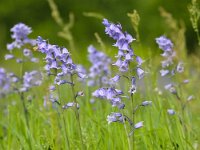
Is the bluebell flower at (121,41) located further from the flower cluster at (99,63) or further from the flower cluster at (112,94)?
the flower cluster at (99,63)

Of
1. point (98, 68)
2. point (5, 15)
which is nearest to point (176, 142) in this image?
point (98, 68)

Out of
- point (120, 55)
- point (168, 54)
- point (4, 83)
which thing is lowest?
point (120, 55)

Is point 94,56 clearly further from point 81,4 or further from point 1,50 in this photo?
point 81,4

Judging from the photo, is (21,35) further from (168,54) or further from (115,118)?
(115,118)

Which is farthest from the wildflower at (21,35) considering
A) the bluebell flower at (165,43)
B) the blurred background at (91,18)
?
the blurred background at (91,18)

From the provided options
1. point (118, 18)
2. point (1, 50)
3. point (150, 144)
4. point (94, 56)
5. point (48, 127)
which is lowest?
point (150, 144)

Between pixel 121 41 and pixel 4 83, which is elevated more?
pixel 4 83

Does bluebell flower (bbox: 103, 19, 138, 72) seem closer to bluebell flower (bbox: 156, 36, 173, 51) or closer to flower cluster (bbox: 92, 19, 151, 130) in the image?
flower cluster (bbox: 92, 19, 151, 130)

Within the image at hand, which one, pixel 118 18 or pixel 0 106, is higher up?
pixel 118 18

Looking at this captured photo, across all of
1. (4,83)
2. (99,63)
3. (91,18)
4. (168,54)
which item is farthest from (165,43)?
(91,18)
